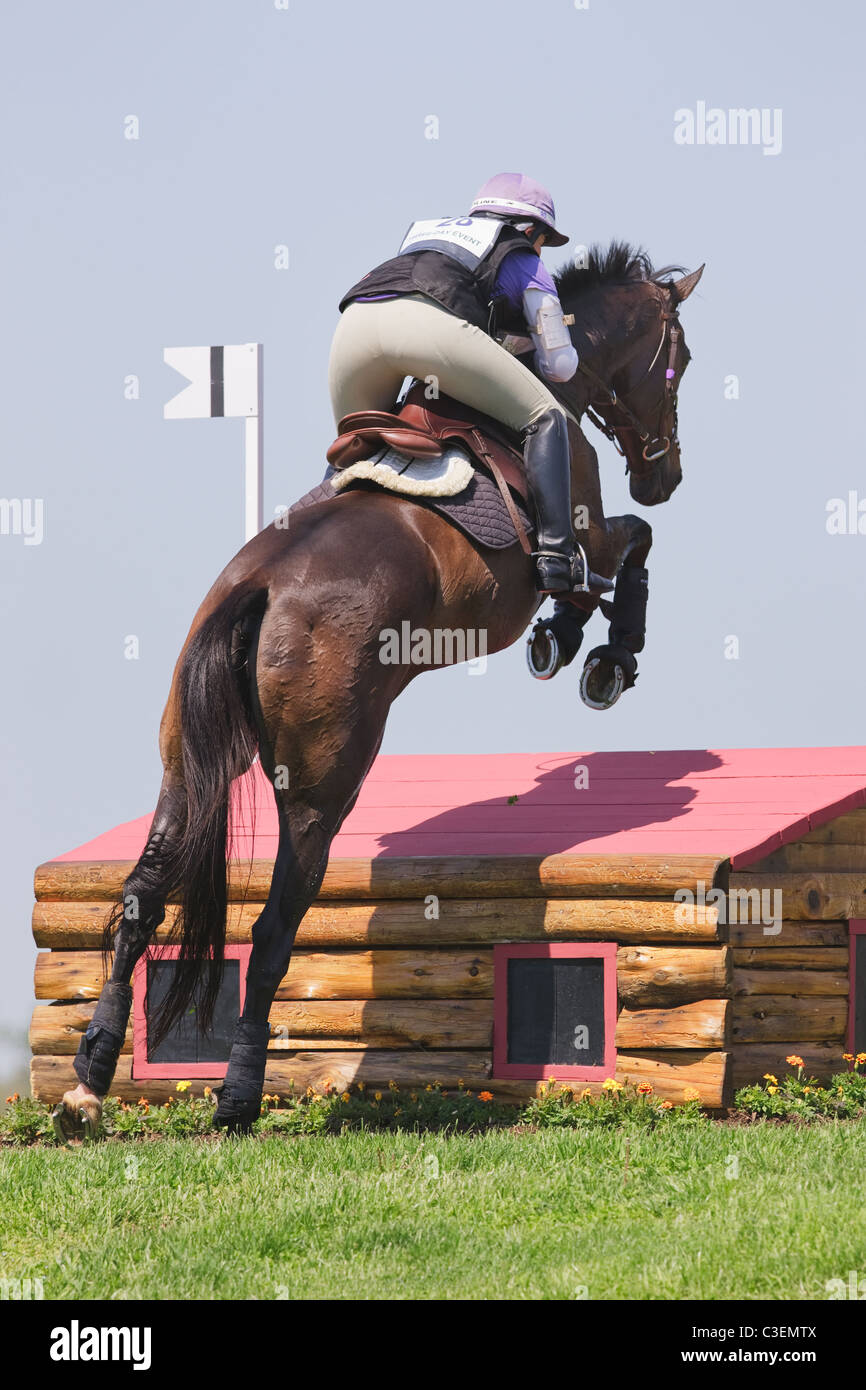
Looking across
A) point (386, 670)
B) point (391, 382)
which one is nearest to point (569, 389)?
point (391, 382)

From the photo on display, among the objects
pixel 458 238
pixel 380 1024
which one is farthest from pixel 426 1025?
pixel 458 238

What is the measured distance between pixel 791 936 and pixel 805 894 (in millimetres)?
237

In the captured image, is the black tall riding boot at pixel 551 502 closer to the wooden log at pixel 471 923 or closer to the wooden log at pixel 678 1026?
the wooden log at pixel 471 923

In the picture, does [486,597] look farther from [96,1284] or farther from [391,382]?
[96,1284]

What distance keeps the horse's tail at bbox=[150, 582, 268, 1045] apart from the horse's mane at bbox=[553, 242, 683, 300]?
10.6ft

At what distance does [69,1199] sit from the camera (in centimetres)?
632

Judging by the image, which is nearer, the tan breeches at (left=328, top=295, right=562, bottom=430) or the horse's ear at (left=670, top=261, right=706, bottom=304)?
the tan breeches at (left=328, top=295, right=562, bottom=430)

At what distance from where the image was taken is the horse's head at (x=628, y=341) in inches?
369

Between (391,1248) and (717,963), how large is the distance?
276 cm

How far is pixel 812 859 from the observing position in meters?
9.35

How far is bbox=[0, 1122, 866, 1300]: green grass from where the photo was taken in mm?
5168

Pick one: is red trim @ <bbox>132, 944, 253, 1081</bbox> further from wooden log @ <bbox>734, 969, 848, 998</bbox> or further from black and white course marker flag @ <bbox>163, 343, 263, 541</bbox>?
black and white course marker flag @ <bbox>163, 343, 263, 541</bbox>

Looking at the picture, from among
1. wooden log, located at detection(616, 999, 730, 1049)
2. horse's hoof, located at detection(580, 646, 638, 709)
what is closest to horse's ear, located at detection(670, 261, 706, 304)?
horse's hoof, located at detection(580, 646, 638, 709)

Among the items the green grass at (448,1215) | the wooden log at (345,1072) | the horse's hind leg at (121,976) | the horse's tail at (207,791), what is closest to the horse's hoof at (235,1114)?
the green grass at (448,1215)
